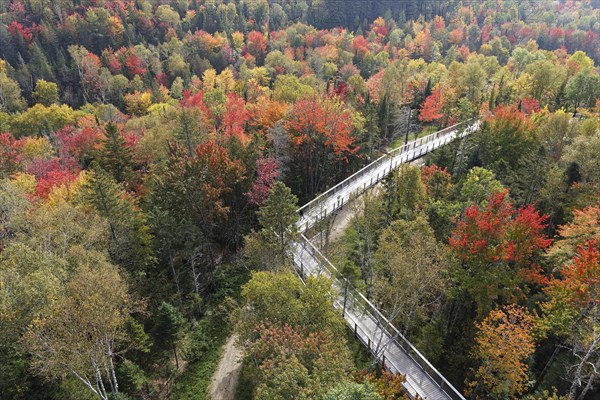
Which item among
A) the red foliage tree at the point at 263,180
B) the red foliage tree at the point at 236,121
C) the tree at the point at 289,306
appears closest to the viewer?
the tree at the point at 289,306

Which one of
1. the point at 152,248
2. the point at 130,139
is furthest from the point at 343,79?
the point at 152,248

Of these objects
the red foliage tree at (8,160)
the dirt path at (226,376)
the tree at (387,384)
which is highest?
the tree at (387,384)

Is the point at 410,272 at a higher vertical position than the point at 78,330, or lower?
lower

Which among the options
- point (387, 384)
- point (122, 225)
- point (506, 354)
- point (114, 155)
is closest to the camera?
point (506, 354)

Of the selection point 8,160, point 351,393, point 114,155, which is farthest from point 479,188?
point 8,160

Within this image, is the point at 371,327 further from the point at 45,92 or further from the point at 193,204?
the point at 45,92

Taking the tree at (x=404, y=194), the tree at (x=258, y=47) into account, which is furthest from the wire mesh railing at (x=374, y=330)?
the tree at (x=258, y=47)

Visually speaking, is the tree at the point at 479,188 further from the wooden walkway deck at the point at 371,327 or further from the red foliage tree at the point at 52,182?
the red foliage tree at the point at 52,182
